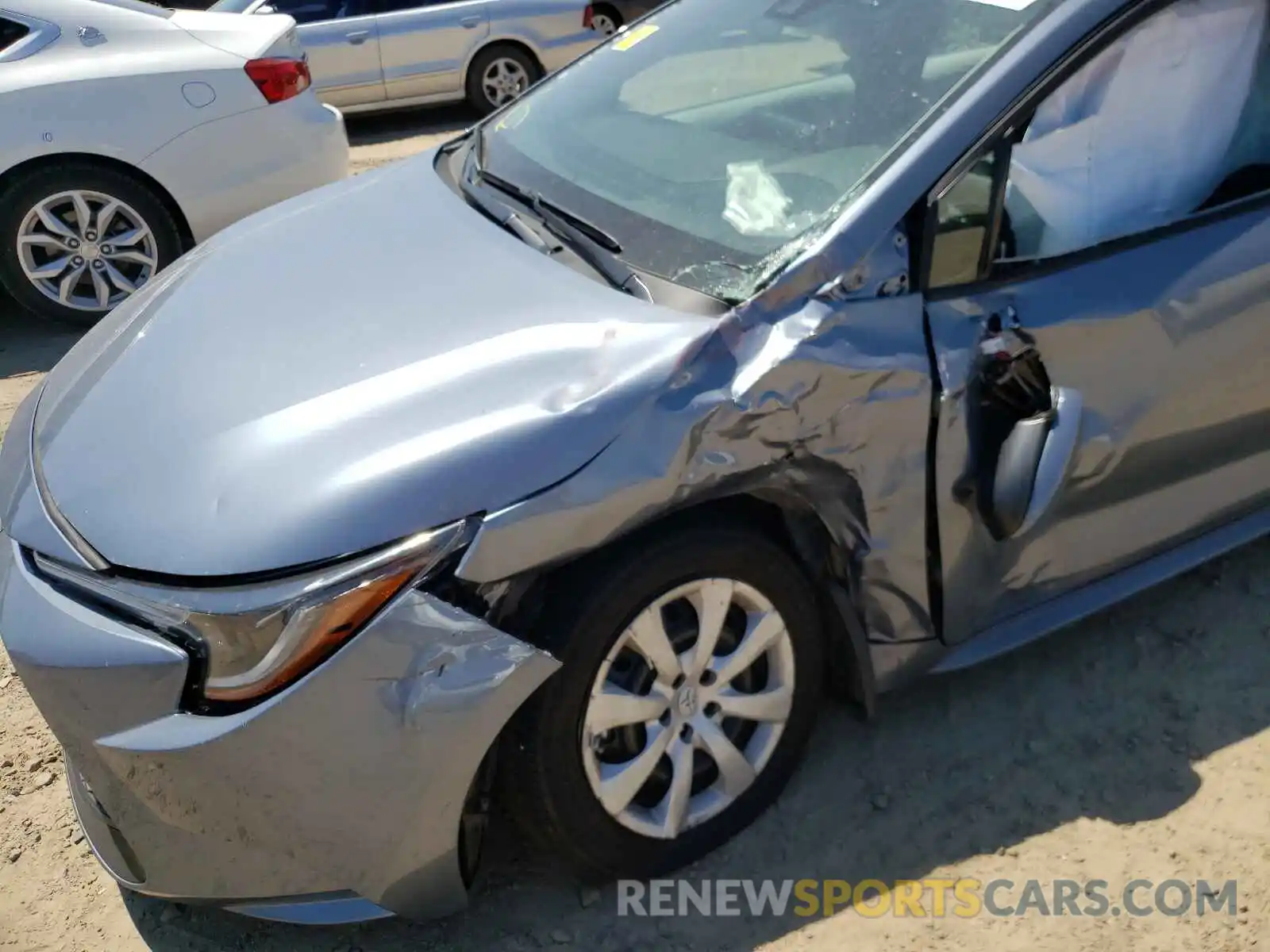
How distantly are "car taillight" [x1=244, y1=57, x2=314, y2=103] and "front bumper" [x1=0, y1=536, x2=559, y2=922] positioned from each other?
3642 mm

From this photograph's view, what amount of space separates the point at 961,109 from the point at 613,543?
41.3 inches

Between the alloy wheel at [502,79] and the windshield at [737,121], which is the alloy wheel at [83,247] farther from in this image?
the alloy wheel at [502,79]

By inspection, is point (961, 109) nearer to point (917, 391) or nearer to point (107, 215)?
point (917, 391)

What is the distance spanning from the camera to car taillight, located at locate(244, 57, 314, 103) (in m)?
5.18

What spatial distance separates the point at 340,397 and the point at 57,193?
3511 mm

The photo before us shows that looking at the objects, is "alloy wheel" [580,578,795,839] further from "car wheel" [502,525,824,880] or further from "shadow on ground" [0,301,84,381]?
"shadow on ground" [0,301,84,381]

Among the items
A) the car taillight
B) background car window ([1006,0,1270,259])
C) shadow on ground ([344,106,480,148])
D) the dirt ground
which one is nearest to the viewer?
the dirt ground

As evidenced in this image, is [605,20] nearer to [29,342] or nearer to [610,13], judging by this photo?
[610,13]

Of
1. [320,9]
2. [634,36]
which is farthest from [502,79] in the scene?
[634,36]

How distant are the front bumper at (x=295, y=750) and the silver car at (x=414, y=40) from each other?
7.36 meters

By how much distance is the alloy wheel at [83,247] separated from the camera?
4973mm

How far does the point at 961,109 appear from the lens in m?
2.27

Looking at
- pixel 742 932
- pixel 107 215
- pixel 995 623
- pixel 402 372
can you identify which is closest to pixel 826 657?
pixel 995 623

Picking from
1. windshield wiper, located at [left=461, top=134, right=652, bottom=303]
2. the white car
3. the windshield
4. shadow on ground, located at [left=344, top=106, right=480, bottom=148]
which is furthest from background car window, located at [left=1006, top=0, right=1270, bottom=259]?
shadow on ground, located at [left=344, top=106, right=480, bottom=148]
